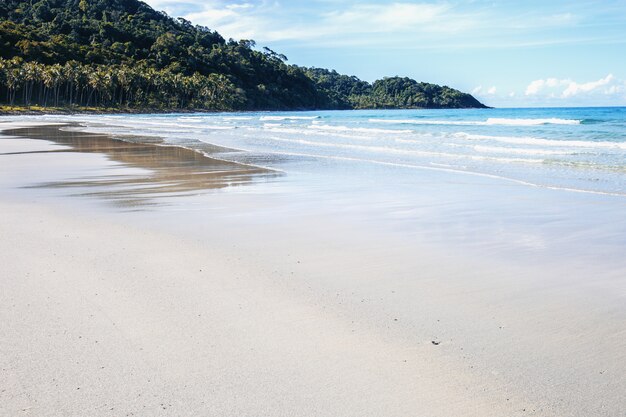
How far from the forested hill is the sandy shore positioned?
10116cm

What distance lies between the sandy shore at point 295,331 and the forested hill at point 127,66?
332 feet

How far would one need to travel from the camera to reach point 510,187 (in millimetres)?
12062

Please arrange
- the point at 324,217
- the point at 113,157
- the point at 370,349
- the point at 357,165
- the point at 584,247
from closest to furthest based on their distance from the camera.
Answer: the point at 370,349
the point at 584,247
the point at 324,217
the point at 357,165
the point at 113,157

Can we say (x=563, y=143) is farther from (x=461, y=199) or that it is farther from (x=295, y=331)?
(x=295, y=331)

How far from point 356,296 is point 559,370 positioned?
5.95 ft

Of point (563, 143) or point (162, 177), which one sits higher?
point (563, 143)

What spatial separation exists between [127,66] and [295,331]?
136993 mm

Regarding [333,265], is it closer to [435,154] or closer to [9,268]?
[9,268]

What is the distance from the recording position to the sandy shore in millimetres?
3287

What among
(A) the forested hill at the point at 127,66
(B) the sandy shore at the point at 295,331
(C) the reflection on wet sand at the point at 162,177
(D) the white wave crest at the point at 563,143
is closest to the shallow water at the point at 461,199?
(C) the reflection on wet sand at the point at 162,177

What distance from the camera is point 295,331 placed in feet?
14.0

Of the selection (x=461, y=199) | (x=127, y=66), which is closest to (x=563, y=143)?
(x=461, y=199)

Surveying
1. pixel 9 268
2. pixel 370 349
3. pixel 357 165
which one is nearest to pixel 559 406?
pixel 370 349

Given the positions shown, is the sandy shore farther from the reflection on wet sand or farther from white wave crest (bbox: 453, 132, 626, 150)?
white wave crest (bbox: 453, 132, 626, 150)
